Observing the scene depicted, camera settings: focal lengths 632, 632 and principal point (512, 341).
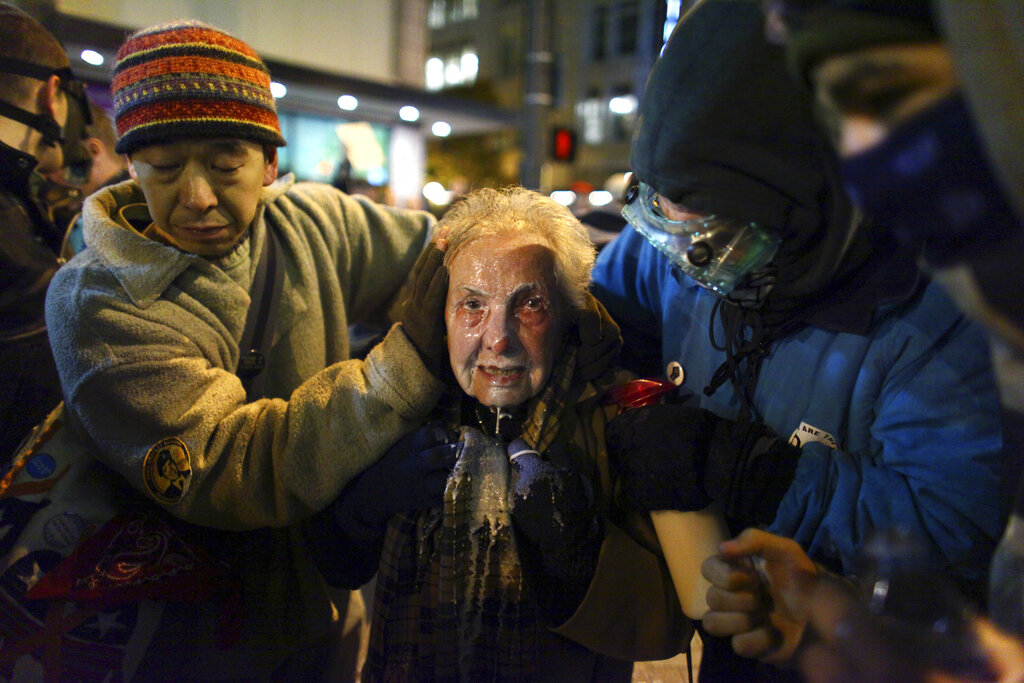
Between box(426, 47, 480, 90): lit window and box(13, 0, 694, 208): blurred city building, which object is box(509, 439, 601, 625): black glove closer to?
box(13, 0, 694, 208): blurred city building

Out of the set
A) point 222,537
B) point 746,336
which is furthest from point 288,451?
point 746,336

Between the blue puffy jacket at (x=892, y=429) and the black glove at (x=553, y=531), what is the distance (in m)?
0.42

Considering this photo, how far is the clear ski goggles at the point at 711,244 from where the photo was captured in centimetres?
137

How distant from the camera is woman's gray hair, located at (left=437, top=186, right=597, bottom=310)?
1.59 meters

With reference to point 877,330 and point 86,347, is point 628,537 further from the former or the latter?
point 86,347

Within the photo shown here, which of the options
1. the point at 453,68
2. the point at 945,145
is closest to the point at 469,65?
the point at 453,68

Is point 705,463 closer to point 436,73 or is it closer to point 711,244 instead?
point 711,244

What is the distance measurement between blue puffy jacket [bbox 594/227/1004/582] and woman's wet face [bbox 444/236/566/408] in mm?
528

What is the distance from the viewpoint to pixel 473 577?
5.01ft

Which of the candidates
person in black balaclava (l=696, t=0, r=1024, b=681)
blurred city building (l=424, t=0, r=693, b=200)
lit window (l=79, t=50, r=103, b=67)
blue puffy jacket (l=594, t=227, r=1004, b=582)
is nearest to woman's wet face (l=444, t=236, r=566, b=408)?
blue puffy jacket (l=594, t=227, r=1004, b=582)

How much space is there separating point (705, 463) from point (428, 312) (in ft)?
2.40

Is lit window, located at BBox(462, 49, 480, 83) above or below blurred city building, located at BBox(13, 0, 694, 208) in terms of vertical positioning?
above

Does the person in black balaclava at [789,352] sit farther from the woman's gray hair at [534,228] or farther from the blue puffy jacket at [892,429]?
the woman's gray hair at [534,228]

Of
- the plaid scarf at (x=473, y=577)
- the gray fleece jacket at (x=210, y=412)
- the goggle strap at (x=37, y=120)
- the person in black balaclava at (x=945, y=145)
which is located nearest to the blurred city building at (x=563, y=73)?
the goggle strap at (x=37, y=120)
